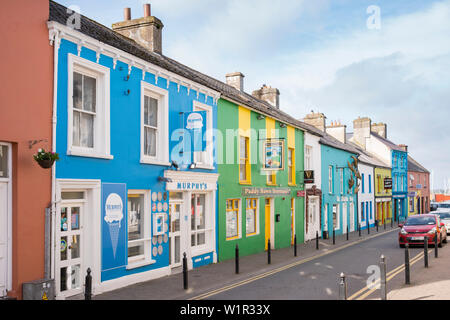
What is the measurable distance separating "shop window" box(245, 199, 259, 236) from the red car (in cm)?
665

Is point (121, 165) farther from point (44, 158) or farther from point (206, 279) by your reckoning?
point (206, 279)

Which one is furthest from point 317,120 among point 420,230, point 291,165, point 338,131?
point 420,230

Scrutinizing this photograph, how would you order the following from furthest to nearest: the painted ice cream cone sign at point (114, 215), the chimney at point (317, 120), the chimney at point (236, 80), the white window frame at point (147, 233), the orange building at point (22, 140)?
1. the chimney at point (317, 120)
2. the chimney at point (236, 80)
3. the white window frame at point (147, 233)
4. the painted ice cream cone sign at point (114, 215)
5. the orange building at point (22, 140)

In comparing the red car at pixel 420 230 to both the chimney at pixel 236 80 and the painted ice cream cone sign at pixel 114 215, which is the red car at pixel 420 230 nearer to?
the chimney at pixel 236 80

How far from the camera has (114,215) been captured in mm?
11273

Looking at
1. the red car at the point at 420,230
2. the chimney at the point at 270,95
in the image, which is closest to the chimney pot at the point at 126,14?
the chimney at the point at 270,95

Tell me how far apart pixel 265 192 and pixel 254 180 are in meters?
0.92

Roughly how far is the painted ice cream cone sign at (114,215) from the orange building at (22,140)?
203 centimetres

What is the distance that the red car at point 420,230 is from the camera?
19891mm

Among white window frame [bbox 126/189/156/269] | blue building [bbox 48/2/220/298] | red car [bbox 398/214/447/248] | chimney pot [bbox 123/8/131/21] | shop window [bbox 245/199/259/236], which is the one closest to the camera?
blue building [bbox 48/2/220/298]

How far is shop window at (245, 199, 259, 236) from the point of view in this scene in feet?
62.5

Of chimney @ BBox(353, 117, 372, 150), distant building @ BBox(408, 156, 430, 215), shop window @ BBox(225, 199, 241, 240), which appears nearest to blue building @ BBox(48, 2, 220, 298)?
shop window @ BBox(225, 199, 241, 240)

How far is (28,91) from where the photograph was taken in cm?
895

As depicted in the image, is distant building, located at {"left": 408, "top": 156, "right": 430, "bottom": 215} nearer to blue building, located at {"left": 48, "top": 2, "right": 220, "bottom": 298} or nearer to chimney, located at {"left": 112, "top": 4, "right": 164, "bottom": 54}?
chimney, located at {"left": 112, "top": 4, "right": 164, "bottom": 54}
